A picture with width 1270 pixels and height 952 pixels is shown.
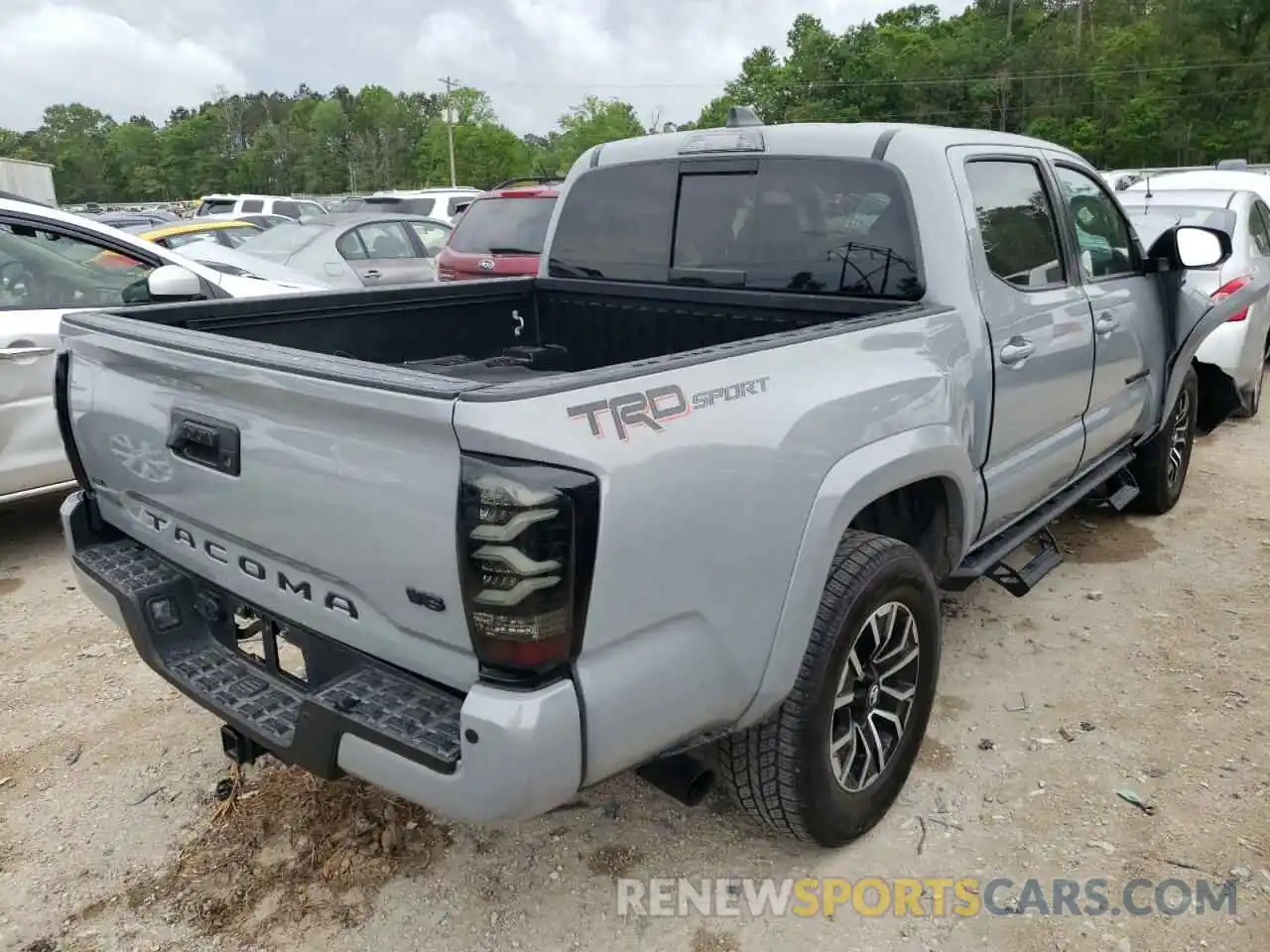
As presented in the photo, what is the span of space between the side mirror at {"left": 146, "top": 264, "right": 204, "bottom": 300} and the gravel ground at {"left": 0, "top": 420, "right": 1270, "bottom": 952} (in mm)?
1545

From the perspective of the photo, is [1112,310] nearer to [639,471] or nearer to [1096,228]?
[1096,228]

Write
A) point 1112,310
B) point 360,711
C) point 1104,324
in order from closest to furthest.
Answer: point 360,711
point 1104,324
point 1112,310

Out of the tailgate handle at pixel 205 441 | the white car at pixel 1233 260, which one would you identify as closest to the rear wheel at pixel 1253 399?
the white car at pixel 1233 260

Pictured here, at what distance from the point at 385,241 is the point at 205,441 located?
28.2 ft

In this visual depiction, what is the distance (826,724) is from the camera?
8.21 feet

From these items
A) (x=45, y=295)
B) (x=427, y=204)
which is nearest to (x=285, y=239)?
(x=45, y=295)

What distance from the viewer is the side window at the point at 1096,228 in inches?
157

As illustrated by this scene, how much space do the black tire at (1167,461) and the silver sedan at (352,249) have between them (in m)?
6.58

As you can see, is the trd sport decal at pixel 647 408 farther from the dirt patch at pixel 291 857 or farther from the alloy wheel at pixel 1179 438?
the alloy wheel at pixel 1179 438

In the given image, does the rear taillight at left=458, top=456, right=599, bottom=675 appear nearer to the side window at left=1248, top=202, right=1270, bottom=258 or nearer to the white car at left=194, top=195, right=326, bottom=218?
the side window at left=1248, top=202, right=1270, bottom=258

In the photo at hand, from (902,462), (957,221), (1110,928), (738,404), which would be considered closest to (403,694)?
(738,404)

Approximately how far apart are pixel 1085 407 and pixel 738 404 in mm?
2400

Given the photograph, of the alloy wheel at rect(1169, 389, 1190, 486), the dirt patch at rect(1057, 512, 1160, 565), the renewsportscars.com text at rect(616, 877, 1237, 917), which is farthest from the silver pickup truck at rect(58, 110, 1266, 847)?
the alloy wheel at rect(1169, 389, 1190, 486)

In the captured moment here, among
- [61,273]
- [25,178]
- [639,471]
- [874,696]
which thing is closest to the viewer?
[639,471]
